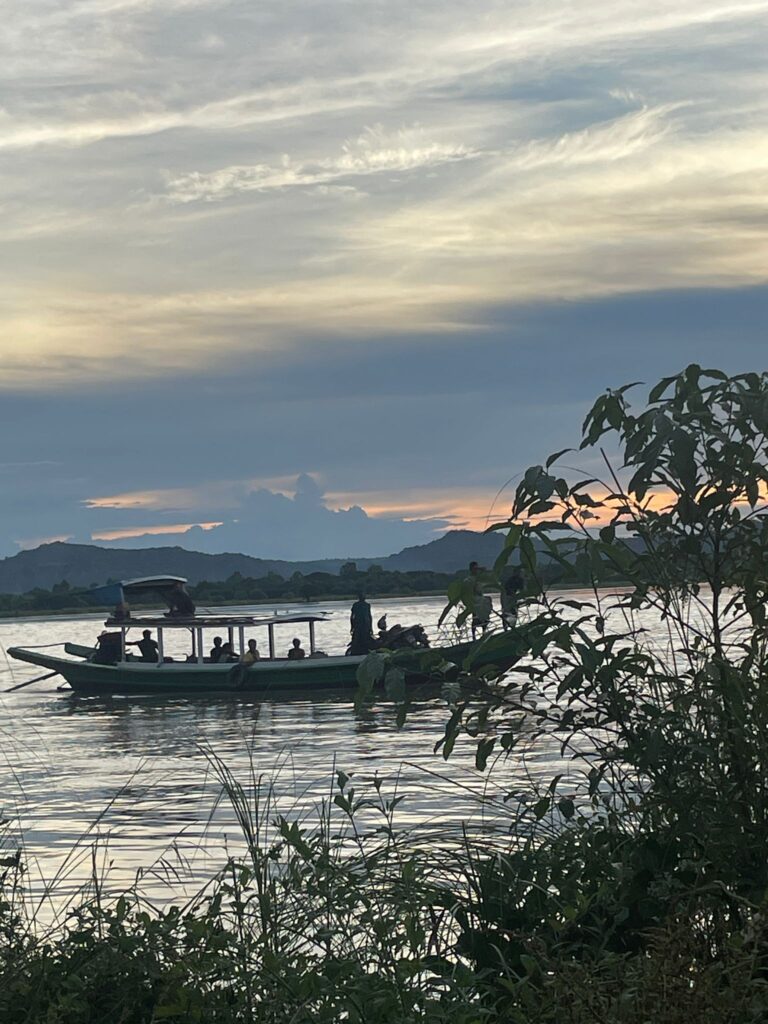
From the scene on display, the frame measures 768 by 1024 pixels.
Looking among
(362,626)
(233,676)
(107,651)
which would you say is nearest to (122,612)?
(107,651)

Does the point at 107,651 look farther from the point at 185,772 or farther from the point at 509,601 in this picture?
the point at 509,601

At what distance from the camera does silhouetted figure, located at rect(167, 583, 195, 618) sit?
3891cm

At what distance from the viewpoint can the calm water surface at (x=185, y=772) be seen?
11.4 m

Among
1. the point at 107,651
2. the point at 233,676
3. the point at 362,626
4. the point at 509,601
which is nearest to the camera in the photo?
the point at 509,601

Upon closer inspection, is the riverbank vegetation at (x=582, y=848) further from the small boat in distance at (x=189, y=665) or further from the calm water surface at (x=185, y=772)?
the small boat in distance at (x=189, y=665)

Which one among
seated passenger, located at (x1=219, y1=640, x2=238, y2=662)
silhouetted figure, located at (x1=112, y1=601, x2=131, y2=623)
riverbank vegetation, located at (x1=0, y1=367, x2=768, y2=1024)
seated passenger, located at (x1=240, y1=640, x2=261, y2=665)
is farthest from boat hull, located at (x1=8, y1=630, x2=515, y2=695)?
riverbank vegetation, located at (x1=0, y1=367, x2=768, y2=1024)

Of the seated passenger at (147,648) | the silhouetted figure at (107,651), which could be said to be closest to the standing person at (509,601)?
the seated passenger at (147,648)

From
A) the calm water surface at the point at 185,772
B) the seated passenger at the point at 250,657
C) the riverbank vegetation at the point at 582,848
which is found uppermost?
the riverbank vegetation at the point at 582,848

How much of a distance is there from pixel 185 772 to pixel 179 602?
57.2 ft

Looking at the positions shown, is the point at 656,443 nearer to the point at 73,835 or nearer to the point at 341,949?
the point at 341,949

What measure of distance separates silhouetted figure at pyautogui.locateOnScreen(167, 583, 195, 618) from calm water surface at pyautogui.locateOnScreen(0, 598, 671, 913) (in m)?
2.37

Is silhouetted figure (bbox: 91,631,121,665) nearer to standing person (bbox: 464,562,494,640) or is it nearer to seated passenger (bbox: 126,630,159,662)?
seated passenger (bbox: 126,630,159,662)

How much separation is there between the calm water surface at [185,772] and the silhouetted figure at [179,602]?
237cm

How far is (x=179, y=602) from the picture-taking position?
39.1 metres
